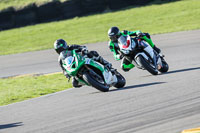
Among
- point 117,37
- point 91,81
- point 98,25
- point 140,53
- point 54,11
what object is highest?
point 54,11

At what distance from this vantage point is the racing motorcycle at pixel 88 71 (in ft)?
31.2

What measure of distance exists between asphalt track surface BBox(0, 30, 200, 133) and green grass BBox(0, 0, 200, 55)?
9.89 meters

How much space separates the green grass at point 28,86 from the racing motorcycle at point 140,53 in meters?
2.05

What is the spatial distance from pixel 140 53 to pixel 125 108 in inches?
125

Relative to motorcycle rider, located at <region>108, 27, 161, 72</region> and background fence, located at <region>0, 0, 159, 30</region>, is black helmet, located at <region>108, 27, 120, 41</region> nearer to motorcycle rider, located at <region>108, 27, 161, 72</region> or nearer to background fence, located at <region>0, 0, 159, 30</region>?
motorcycle rider, located at <region>108, 27, 161, 72</region>

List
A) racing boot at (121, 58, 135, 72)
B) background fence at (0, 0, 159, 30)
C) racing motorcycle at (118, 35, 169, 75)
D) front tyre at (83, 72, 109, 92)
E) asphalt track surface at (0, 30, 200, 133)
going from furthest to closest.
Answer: background fence at (0, 0, 159, 30) → racing boot at (121, 58, 135, 72) → racing motorcycle at (118, 35, 169, 75) → front tyre at (83, 72, 109, 92) → asphalt track surface at (0, 30, 200, 133)

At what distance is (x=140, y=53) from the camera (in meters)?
10.7

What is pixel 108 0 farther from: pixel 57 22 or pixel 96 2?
pixel 57 22

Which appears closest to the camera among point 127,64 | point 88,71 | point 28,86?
point 88,71

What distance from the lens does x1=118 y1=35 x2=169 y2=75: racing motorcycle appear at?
420 inches

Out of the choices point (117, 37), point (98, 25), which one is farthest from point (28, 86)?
point (98, 25)

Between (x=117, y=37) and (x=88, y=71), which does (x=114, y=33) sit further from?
(x=88, y=71)

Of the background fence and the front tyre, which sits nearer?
the front tyre

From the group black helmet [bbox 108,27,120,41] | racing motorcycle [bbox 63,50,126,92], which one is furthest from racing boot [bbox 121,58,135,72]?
racing motorcycle [bbox 63,50,126,92]
